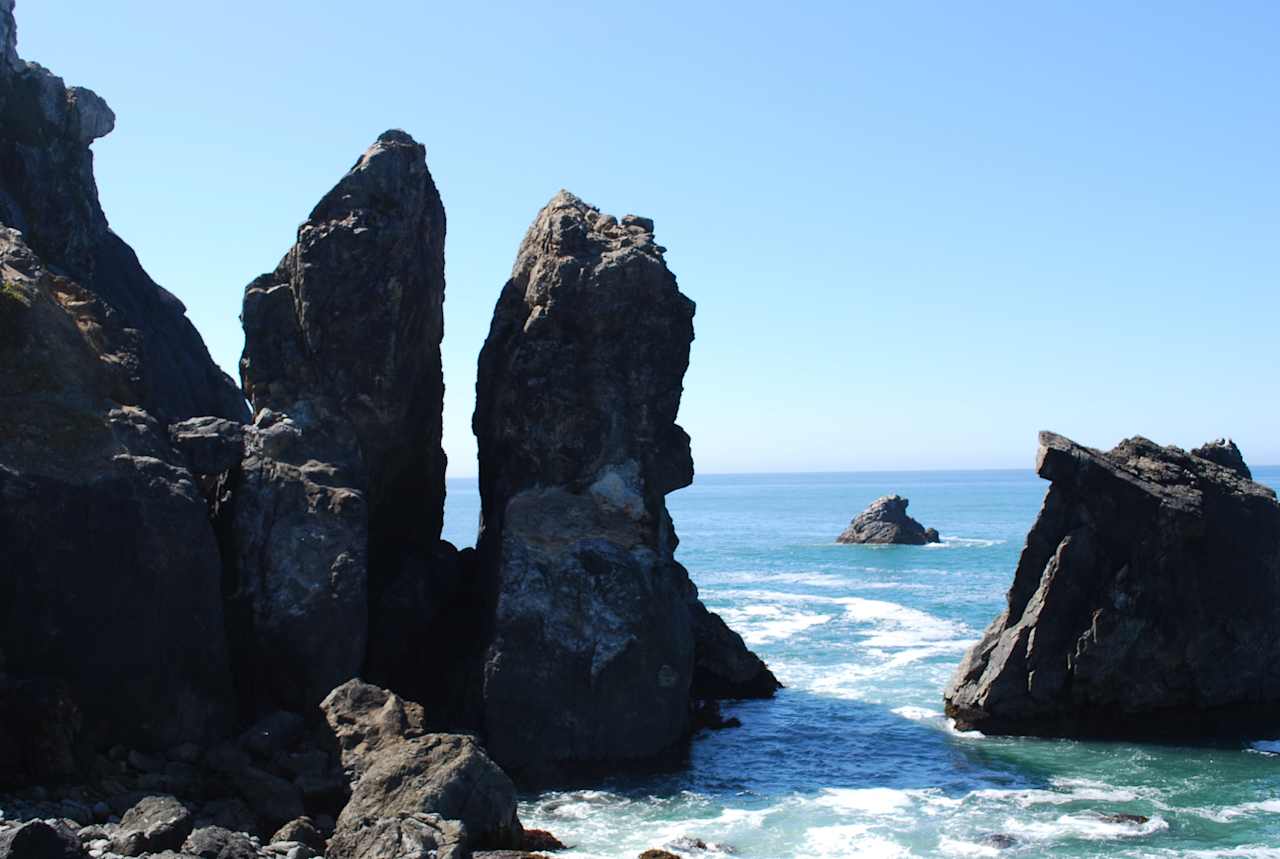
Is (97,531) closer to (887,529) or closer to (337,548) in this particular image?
(337,548)

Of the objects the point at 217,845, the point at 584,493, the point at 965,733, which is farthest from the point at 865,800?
the point at 217,845

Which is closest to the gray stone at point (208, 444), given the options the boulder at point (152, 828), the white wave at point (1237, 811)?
the boulder at point (152, 828)

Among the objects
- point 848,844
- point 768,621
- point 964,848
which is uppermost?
point 768,621

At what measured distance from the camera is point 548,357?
35781 millimetres

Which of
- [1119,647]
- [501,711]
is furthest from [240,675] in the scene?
[1119,647]

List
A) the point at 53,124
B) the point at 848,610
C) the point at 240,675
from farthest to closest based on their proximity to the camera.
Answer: the point at 848,610 < the point at 53,124 < the point at 240,675

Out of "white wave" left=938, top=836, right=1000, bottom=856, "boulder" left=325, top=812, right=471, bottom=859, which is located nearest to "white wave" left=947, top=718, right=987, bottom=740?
"white wave" left=938, top=836, right=1000, bottom=856

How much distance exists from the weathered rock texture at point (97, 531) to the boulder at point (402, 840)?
6.27 metres

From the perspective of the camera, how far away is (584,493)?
35.2 metres

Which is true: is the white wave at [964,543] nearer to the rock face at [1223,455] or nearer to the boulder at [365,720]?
the rock face at [1223,455]

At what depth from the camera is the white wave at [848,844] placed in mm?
25500

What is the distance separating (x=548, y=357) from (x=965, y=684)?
55.3ft

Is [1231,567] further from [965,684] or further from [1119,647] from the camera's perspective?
[965,684]

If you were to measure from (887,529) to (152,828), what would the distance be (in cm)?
9302
